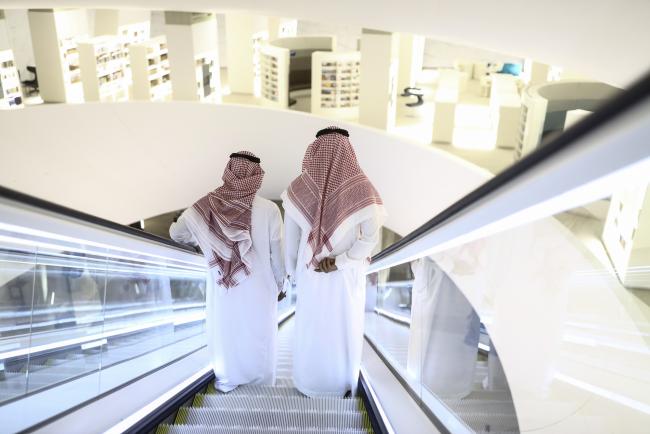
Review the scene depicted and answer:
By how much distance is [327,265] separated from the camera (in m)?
3.60

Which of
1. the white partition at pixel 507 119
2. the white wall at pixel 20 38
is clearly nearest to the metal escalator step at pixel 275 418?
the white partition at pixel 507 119

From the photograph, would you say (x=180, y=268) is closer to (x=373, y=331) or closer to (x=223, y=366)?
(x=223, y=366)

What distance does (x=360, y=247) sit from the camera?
11.6 ft

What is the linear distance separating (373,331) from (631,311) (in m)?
4.21

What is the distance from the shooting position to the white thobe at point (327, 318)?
12.3ft

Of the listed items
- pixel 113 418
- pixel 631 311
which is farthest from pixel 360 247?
pixel 631 311

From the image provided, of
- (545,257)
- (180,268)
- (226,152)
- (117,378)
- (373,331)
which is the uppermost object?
(545,257)

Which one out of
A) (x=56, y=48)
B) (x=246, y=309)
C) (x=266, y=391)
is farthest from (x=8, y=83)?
(x=266, y=391)

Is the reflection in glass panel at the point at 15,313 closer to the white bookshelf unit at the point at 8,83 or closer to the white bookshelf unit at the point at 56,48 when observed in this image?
the white bookshelf unit at the point at 8,83

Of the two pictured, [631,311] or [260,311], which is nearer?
[631,311]

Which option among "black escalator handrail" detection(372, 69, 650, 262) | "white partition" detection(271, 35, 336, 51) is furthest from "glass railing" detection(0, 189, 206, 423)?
"white partition" detection(271, 35, 336, 51)

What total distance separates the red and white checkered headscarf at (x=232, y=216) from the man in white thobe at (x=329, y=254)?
252 mm

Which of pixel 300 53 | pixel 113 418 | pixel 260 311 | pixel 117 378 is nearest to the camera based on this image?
pixel 113 418

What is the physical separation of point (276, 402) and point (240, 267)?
0.90m
